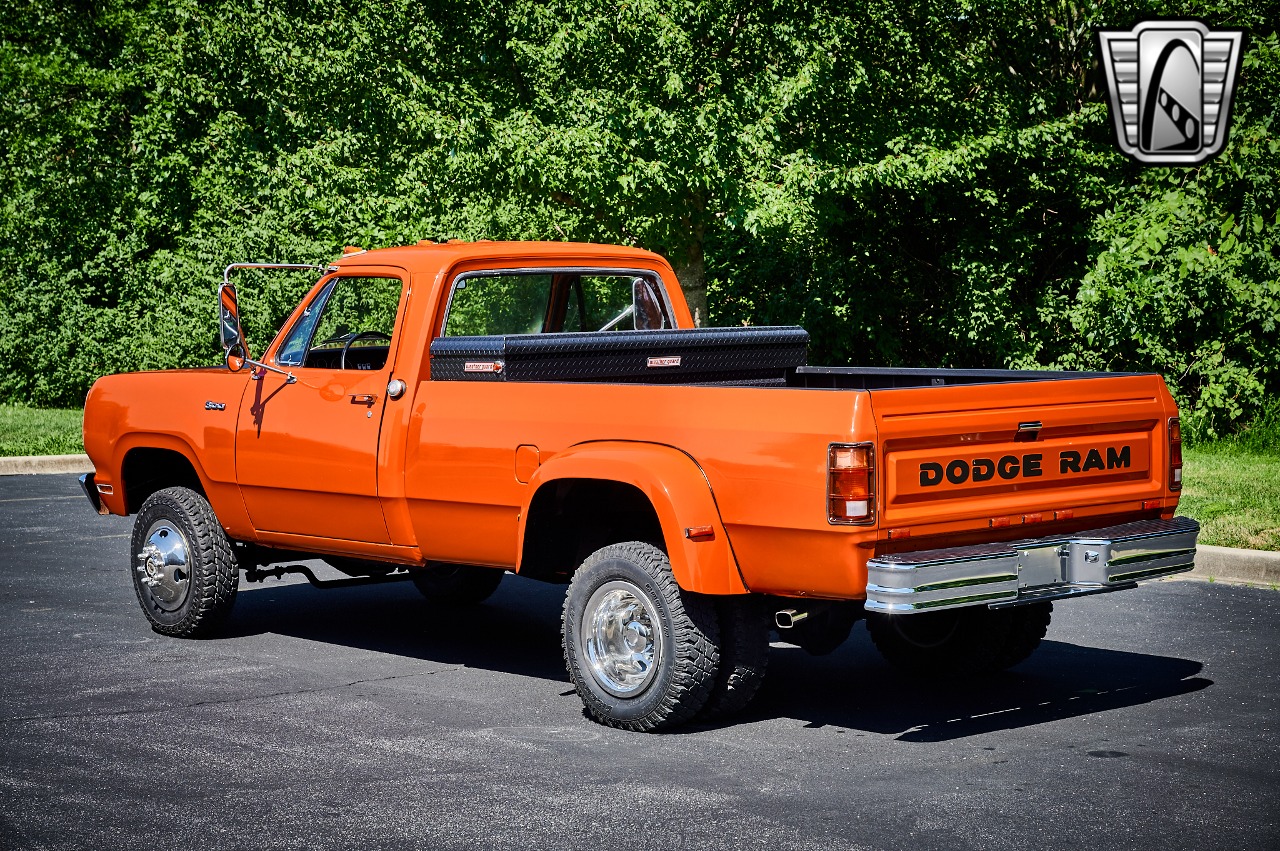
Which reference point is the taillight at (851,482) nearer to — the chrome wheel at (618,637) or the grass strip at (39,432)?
the chrome wheel at (618,637)

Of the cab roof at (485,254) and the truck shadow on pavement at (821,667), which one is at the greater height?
the cab roof at (485,254)

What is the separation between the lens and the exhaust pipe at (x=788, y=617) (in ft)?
21.3

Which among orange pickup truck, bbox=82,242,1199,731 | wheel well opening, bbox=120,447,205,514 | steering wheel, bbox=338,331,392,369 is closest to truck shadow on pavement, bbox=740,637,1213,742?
orange pickup truck, bbox=82,242,1199,731

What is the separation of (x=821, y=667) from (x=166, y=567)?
363 centimetres

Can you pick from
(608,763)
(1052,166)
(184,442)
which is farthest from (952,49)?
(608,763)

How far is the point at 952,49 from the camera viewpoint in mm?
19453

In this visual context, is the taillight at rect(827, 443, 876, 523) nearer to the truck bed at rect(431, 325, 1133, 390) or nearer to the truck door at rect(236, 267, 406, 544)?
the truck bed at rect(431, 325, 1133, 390)

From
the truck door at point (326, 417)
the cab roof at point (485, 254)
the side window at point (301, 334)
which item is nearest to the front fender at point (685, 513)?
the truck door at point (326, 417)

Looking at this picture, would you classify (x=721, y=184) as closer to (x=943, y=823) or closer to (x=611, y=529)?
(x=611, y=529)

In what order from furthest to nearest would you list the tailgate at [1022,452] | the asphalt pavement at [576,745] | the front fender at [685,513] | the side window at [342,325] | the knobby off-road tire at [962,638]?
1. the side window at [342,325]
2. the knobby off-road tire at [962,638]
3. the front fender at [685,513]
4. the tailgate at [1022,452]
5. the asphalt pavement at [576,745]

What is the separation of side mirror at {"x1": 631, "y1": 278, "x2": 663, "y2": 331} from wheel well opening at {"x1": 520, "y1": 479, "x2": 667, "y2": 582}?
1839 millimetres

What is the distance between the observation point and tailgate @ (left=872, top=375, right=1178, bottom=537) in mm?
6160

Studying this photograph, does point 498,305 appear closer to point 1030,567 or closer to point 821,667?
point 821,667

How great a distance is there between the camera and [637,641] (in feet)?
22.5
